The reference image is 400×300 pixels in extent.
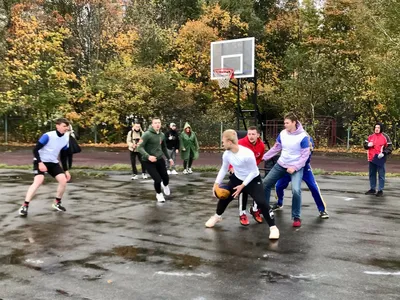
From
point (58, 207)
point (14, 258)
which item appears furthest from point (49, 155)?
point (14, 258)

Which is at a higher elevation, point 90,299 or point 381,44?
point 381,44

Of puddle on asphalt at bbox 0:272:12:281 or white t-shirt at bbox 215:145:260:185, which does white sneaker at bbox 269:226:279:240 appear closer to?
white t-shirt at bbox 215:145:260:185

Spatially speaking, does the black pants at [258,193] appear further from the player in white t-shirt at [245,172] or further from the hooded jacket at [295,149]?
the hooded jacket at [295,149]

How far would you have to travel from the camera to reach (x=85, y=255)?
5652 millimetres

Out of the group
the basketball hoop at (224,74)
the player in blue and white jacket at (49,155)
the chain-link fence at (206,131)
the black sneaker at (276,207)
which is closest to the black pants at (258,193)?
the black sneaker at (276,207)

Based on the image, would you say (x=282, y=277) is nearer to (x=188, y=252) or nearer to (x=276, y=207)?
(x=188, y=252)

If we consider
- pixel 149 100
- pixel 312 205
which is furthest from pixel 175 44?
pixel 312 205

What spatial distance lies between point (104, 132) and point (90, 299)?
25315 mm

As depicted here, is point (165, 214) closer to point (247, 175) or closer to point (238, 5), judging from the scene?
point (247, 175)

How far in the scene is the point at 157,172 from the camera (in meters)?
9.39

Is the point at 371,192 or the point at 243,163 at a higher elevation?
the point at 243,163

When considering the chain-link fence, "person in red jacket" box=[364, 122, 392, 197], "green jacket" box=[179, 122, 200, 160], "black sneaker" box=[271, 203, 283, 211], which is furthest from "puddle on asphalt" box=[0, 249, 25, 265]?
the chain-link fence

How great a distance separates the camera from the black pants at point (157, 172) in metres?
9.23

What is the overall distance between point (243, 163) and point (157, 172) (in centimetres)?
320
